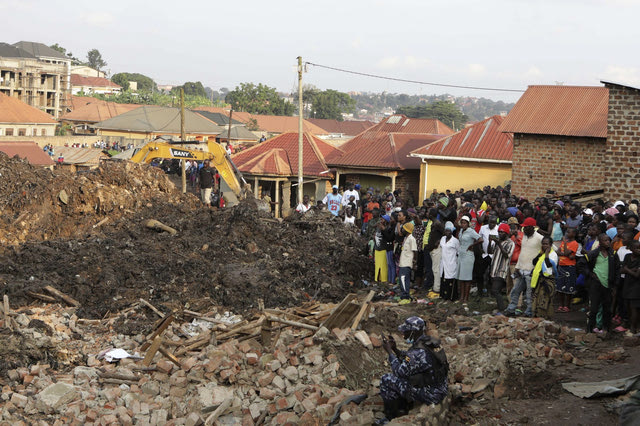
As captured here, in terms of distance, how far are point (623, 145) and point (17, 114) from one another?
49.2m

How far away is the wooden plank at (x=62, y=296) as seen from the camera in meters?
13.6

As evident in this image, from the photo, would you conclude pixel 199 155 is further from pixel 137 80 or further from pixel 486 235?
pixel 137 80

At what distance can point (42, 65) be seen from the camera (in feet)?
249

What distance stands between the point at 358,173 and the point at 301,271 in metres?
14.4

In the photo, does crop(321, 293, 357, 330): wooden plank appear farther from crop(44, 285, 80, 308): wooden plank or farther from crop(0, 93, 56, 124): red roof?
crop(0, 93, 56, 124): red roof

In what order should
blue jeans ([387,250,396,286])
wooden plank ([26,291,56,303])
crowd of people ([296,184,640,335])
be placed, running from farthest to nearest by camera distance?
Result: blue jeans ([387,250,396,286])
wooden plank ([26,291,56,303])
crowd of people ([296,184,640,335])

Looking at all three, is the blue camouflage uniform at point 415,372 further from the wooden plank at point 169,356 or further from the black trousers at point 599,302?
the black trousers at point 599,302

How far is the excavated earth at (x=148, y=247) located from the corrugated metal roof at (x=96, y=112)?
50603 mm

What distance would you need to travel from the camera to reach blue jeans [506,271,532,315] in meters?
11.3

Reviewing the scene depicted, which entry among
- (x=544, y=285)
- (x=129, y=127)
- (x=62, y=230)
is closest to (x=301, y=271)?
(x=544, y=285)

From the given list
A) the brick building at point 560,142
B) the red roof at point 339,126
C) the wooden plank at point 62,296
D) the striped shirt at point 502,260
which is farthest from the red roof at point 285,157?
the red roof at point 339,126

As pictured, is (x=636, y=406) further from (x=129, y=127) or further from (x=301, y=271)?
(x=129, y=127)

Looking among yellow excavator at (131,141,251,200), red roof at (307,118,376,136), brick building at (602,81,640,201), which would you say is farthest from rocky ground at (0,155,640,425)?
red roof at (307,118,376,136)

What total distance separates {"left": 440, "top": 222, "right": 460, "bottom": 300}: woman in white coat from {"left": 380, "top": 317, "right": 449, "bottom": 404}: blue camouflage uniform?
17.4ft
